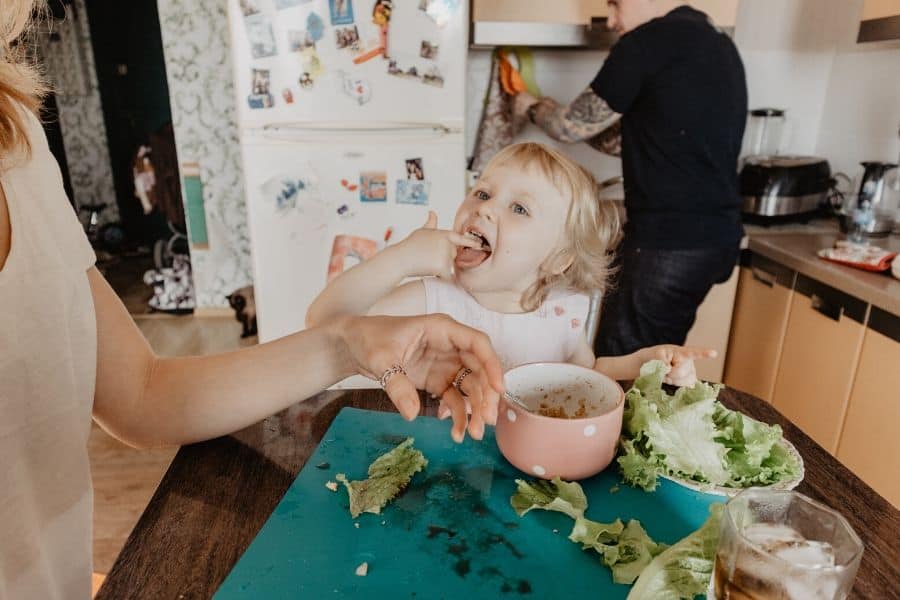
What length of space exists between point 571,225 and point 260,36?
4.84 feet

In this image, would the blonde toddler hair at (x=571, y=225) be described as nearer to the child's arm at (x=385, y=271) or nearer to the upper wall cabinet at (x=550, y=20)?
the child's arm at (x=385, y=271)

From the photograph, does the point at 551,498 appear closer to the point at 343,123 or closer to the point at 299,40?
the point at 343,123

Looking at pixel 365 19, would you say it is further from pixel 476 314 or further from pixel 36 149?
pixel 36 149

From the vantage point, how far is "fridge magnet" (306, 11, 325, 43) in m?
2.16

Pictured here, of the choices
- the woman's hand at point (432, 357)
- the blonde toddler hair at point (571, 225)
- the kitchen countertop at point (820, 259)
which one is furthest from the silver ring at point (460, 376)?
the kitchen countertop at point (820, 259)

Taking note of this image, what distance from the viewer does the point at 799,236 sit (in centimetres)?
222

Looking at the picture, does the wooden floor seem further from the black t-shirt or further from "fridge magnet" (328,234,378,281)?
the black t-shirt

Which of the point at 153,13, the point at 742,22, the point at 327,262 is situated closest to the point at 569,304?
the point at 327,262

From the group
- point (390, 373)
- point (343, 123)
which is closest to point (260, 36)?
point (343, 123)

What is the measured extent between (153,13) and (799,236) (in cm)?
386

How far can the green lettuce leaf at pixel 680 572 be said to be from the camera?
56 centimetres

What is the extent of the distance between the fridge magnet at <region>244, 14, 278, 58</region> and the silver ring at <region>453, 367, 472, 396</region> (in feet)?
5.80

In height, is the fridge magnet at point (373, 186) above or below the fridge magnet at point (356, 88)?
below

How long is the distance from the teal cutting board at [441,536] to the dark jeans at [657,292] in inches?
47.5
